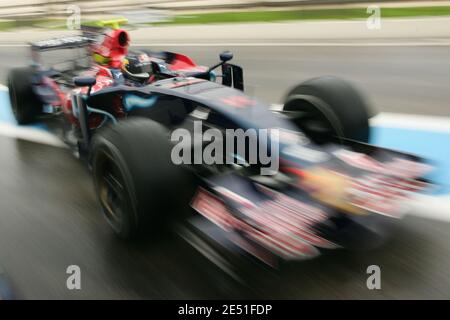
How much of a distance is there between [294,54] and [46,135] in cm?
578

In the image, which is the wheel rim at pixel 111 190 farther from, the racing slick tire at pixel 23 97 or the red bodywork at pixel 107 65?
the racing slick tire at pixel 23 97

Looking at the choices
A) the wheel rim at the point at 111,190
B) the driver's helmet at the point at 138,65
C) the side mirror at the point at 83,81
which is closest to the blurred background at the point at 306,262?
the wheel rim at the point at 111,190

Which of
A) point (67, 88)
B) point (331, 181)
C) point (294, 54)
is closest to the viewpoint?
point (331, 181)

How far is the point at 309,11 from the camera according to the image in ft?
39.7

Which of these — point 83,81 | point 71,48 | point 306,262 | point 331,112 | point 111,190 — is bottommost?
point 306,262

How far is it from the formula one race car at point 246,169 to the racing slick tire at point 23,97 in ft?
5.01

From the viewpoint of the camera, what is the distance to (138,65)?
421 cm

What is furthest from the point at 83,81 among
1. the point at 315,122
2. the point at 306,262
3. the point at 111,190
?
the point at 306,262

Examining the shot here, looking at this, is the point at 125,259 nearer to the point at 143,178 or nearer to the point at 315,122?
the point at 143,178

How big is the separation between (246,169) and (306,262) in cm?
66
